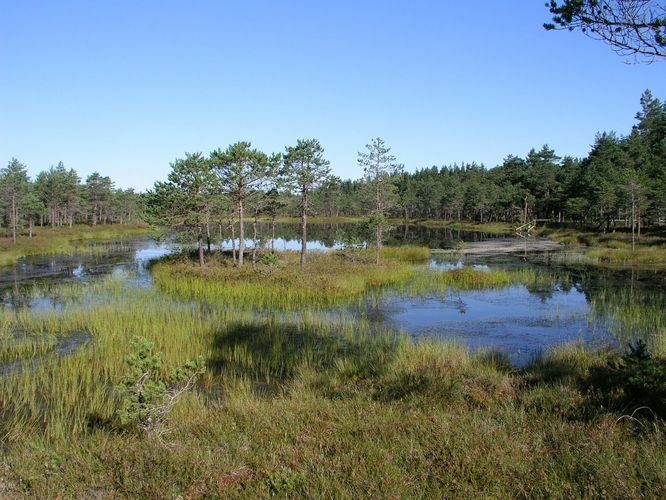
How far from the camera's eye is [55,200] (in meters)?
86.7

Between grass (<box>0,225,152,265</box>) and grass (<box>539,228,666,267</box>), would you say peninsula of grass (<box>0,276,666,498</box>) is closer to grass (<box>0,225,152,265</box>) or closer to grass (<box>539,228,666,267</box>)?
grass (<box>539,228,666,267</box>)

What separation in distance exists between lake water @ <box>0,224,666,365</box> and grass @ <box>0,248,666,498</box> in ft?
12.9

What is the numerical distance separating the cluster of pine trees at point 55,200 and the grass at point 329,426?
58666mm

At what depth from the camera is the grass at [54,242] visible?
52459 mm

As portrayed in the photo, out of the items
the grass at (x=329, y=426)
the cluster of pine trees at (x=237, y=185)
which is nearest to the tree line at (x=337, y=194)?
the cluster of pine trees at (x=237, y=185)

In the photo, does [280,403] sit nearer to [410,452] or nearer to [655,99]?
[410,452]

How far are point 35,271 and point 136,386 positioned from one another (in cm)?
3956

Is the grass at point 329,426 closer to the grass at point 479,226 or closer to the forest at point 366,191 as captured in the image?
the forest at point 366,191

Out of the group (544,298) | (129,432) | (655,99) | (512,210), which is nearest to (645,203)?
(544,298)

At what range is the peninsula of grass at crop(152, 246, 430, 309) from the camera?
25.8m

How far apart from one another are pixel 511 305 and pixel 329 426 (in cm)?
2050

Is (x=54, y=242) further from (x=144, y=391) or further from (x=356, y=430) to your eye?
(x=356, y=430)

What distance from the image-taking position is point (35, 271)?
131 ft

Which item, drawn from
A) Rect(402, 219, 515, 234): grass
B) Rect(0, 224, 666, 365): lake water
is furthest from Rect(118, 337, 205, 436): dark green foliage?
Rect(402, 219, 515, 234): grass
